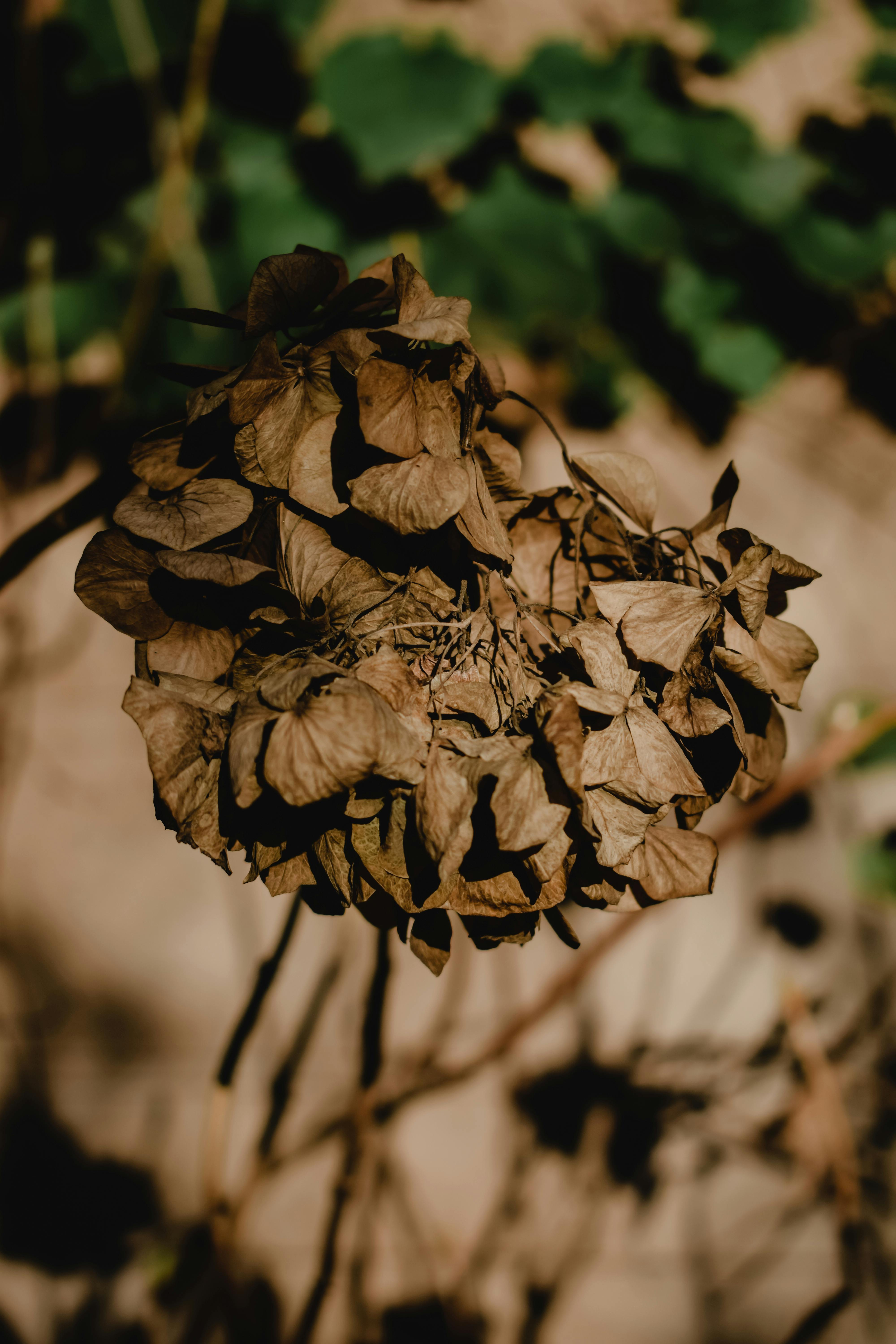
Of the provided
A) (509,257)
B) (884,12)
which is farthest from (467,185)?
(884,12)

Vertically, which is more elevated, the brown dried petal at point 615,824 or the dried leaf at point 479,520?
the dried leaf at point 479,520

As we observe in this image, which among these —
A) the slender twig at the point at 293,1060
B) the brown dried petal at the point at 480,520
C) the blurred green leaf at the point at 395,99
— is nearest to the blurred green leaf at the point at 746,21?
the blurred green leaf at the point at 395,99

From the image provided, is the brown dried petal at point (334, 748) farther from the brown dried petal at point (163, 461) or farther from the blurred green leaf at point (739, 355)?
the blurred green leaf at point (739, 355)

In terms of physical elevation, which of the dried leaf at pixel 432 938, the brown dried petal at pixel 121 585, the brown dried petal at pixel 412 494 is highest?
the brown dried petal at pixel 412 494

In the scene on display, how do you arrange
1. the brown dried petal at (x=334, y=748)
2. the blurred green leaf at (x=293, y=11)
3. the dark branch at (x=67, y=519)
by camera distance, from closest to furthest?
the brown dried petal at (x=334, y=748)
the dark branch at (x=67, y=519)
the blurred green leaf at (x=293, y=11)

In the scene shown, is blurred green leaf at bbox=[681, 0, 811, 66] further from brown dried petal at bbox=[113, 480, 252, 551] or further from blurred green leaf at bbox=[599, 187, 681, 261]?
brown dried petal at bbox=[113, 480, 252, 551]

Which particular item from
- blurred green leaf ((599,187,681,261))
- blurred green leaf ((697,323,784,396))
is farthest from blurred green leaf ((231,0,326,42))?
blurred green leaf ((697,323,784,396))

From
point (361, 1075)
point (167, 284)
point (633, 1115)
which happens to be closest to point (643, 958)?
point (633, 1115)

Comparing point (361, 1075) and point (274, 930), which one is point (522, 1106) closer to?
point (274, 930)
